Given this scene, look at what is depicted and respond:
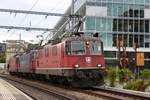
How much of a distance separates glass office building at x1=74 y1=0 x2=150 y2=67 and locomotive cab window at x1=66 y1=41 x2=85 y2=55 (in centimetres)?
4597

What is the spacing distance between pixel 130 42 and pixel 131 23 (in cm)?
320

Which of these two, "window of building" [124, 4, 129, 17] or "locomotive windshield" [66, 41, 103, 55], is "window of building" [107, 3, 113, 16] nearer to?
"window of building" [124, 4, 129, 17]

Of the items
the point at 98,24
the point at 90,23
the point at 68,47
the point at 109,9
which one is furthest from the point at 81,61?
the point at 109,9

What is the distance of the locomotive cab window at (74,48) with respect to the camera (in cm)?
2791

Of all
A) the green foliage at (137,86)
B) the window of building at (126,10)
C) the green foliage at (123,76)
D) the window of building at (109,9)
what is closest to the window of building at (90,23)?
the window of building at (109,9)

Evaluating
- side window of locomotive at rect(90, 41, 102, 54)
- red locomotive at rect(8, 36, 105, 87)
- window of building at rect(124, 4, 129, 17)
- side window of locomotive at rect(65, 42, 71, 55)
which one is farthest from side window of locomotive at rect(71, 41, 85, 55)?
window of building at rect(124, 4, 129, 17)

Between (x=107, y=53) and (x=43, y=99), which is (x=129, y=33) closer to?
(x=107, y=53)

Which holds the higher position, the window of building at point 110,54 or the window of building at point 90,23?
the window of building at point 90,23

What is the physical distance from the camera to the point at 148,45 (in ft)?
259

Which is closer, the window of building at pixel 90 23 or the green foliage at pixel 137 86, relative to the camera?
the green foliage at pixel 137 86

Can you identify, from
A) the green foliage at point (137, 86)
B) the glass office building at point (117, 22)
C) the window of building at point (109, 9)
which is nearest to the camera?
the green foliage at point (137, 86)

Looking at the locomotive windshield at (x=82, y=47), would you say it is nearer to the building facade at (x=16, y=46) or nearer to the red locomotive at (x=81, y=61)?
the red locomotive at (x=81, y=61)

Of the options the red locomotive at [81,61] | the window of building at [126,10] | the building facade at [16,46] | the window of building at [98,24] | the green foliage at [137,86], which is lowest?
the green foliage at [137,86]

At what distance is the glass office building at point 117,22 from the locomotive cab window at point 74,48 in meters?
46.0
